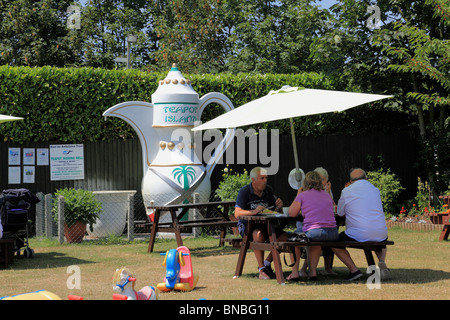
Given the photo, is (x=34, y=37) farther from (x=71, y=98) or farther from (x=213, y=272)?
(x=213, y=272)

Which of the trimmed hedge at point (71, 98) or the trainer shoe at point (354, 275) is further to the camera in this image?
the trimmed hedge at point (71, 98)

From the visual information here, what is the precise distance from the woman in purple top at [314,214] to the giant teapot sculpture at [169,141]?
5.57 m

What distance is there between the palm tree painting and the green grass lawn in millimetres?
1261

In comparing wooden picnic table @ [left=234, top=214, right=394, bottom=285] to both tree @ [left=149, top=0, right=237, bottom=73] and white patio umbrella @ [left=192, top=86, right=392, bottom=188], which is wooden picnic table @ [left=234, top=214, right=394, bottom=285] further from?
tree @ [left=149, top=0, right=237, bottom=73]

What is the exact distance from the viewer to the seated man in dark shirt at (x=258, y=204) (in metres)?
7.88

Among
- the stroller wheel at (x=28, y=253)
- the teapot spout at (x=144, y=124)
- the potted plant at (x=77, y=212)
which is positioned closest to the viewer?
the stroller wheel at (x=28, y=253)

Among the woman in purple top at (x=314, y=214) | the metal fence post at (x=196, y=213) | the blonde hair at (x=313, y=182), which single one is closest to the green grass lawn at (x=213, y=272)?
the woman in purple top at (x=314, y=214)

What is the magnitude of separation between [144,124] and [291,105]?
19.2 ft

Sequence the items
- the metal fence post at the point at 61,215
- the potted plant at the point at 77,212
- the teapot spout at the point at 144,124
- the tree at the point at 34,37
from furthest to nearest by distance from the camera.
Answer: the tree at the point at 34,37
the teapot spout at the point at 144,124
the potted plant at the point at 77,212
the metal fence post at the point at 61,215

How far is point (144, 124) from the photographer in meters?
13.1

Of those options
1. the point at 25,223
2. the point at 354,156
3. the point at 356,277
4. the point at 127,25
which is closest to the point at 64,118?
the point at 25,223

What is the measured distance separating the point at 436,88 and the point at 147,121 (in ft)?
23.1

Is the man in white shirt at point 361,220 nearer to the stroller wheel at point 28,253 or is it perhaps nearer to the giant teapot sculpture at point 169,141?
the stroller wheel at point 28,253
